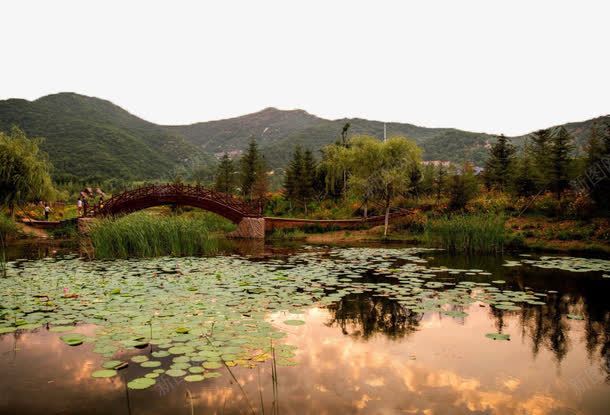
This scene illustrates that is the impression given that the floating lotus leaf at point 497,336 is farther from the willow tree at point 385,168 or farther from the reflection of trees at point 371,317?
the willow tree at point 385,168

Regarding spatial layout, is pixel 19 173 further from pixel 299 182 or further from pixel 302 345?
pixel 302 345

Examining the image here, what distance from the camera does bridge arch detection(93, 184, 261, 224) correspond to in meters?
26.0

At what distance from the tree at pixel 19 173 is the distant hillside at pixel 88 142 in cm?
5521

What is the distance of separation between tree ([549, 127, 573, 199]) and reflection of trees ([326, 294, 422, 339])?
20117mm

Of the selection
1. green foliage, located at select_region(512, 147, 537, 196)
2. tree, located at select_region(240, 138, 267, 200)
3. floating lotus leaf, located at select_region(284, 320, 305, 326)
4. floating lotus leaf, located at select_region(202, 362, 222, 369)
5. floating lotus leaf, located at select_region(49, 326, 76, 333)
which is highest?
tree, located at select_region(240, 138, 267, 200)

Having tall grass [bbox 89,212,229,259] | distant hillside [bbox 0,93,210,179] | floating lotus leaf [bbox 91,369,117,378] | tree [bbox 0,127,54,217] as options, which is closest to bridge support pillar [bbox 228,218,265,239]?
tall grass [bbox 89,212,229,259]


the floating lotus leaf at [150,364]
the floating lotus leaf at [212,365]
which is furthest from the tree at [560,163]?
the floating lotus leaf at [150,364]

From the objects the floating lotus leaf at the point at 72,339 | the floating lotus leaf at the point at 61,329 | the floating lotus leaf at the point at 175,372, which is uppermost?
the floating lotus leaf at the point at 175,372

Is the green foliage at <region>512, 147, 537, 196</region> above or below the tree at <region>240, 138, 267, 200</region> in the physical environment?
below

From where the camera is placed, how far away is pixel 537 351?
467 cm

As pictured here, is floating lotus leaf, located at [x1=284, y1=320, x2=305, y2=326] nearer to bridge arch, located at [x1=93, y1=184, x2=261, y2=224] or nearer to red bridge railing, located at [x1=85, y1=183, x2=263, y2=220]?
bridge arch, located at [x1=93, y1=184, x2=261, y2=224]

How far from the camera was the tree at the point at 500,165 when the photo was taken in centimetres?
2988

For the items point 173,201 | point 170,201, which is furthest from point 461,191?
point 170,201

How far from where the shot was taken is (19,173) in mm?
25438
